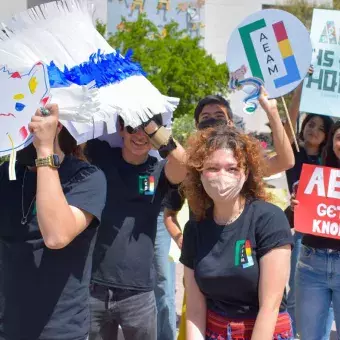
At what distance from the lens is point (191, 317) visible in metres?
2.68

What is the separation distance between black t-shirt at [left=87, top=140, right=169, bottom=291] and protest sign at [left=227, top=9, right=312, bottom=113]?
92 centimetres

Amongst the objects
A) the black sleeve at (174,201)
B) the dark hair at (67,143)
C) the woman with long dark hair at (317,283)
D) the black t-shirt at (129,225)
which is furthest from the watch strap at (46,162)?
the woman with long dark hair at (317,283)

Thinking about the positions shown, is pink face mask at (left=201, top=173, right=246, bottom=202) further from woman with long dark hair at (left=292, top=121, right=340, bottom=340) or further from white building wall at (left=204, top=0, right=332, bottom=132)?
white building wall at (left=204, top=0, right=332, bottom=132)

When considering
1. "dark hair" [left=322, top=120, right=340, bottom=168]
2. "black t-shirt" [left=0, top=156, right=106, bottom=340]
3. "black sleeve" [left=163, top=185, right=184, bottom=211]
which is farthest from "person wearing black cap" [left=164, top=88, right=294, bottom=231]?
"black t-shirt" [left=0, top=156, right=106, bottom=340]

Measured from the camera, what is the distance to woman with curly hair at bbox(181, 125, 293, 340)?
255cm

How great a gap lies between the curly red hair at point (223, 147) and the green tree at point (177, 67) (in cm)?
1776

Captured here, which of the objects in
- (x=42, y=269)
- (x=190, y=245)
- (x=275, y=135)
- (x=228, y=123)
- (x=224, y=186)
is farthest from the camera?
(x=228, y=123)

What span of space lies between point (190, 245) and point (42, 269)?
0.59 m

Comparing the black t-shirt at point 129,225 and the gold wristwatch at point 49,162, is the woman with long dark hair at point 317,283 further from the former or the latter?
the gold wristwatch at point 49,162

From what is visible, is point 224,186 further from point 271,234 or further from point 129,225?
point 129,225

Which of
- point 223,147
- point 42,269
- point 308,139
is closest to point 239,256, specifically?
point 223,147

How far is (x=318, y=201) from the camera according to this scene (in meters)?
4.05

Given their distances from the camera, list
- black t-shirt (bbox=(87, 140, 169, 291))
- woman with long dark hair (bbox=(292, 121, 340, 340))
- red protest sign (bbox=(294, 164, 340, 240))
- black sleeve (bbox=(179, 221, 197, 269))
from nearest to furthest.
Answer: black sleeve (bbox=(179, 221, 197, 269)) < black t-shirt (bbox=(87, 140, 169, 291)) < woman with long dark hair (bbox=(292, 121, 340, 340)) < red protest sign (bbox=(294, 164, 340, 240))


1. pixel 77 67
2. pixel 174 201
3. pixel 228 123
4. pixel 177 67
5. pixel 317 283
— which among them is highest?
pixel 77 67
